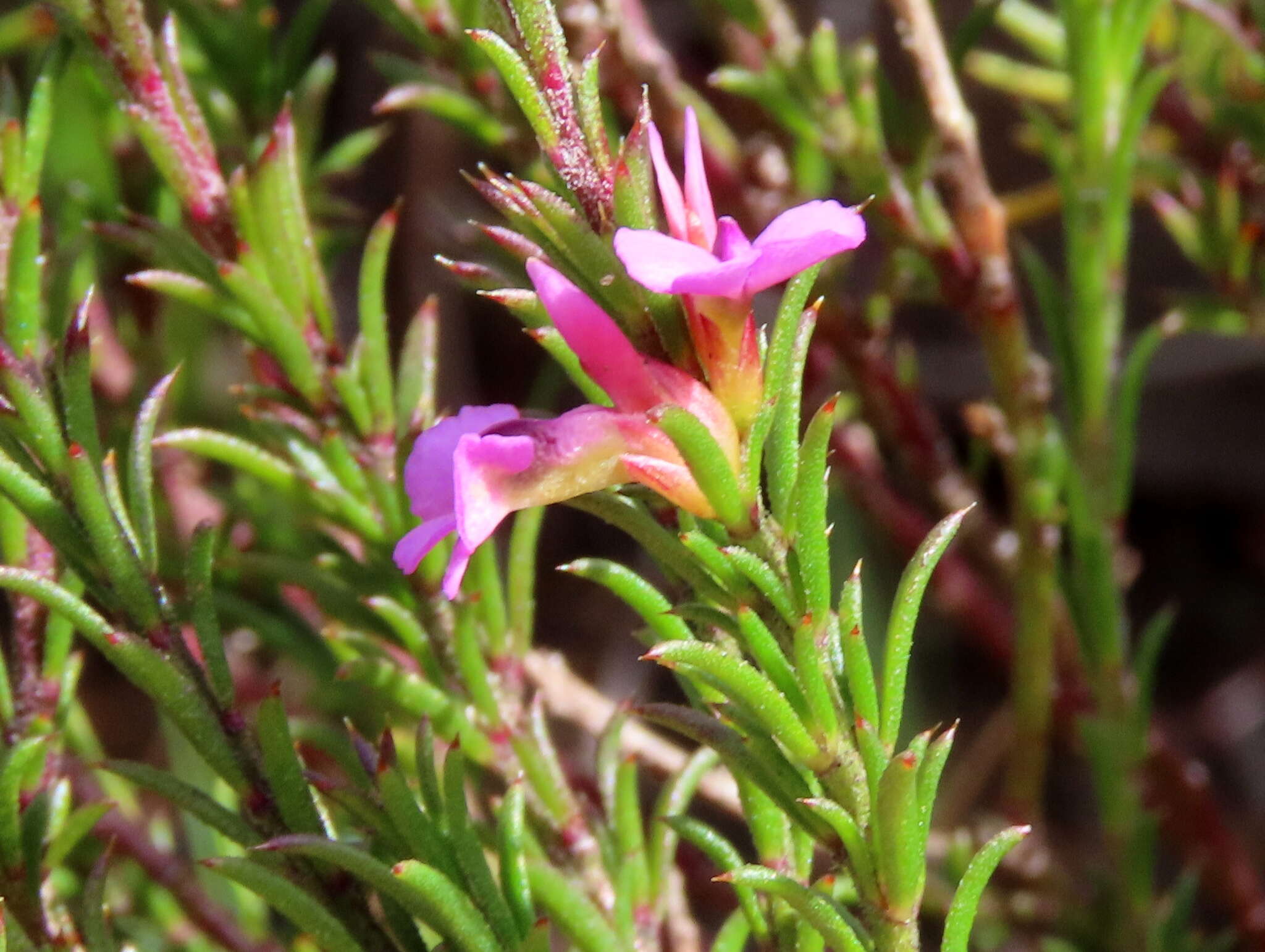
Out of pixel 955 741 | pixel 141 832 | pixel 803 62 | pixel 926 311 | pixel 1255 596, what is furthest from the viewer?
pixel 926 311

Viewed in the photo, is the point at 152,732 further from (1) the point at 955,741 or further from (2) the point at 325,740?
(2) the point at 325,740

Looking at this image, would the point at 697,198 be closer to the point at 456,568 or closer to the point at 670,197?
the point at 670,197

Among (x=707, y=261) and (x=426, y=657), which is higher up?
(x=707, y=261)

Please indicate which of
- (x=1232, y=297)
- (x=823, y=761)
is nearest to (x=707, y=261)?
(x=823, y=761)

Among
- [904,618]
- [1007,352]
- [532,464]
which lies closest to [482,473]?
[532,464]

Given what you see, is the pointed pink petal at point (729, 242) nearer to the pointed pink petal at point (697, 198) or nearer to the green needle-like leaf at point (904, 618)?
the pointed pink petal at point (697, 198)

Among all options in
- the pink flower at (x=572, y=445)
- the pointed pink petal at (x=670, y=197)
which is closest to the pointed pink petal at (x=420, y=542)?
the pink flower at (x=572, y=445)
